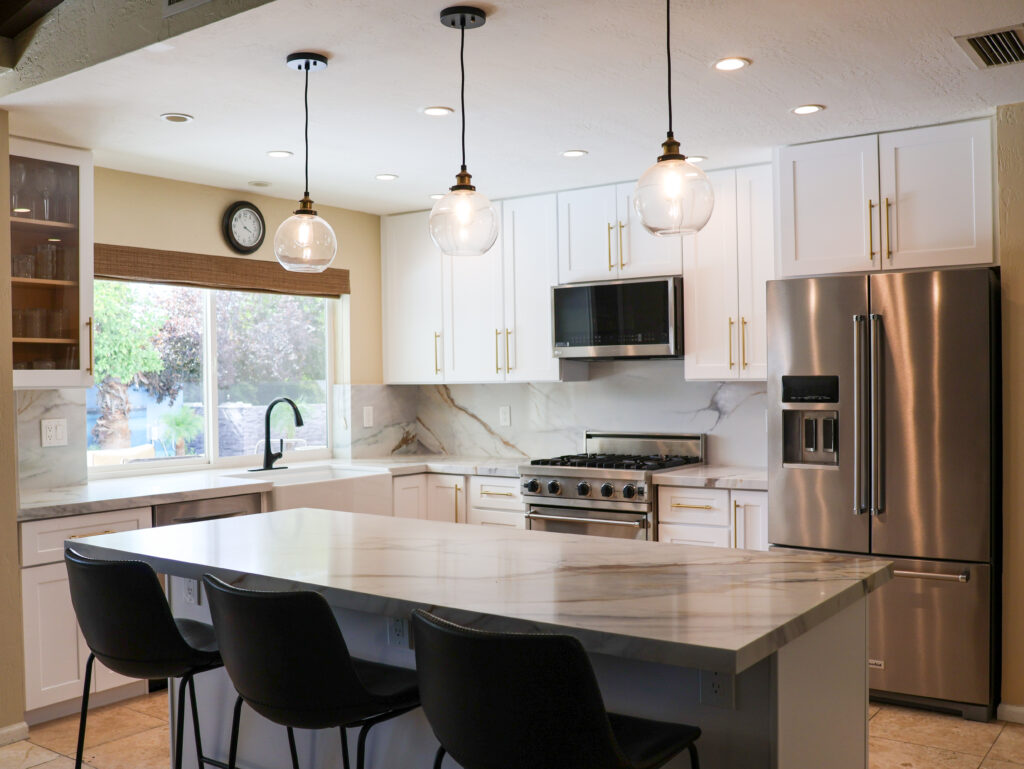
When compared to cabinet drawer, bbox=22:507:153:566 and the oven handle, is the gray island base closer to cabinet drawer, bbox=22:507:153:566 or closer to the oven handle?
cabinet drawer, bbox=22:507:153:566

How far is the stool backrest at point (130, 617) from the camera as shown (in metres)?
2.39

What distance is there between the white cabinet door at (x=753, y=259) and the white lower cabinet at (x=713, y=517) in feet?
1.95

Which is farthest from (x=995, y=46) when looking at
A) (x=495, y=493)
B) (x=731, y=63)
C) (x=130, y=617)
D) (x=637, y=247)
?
(x=495, y=493)

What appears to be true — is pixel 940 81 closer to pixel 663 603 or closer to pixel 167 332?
pixel 663 603

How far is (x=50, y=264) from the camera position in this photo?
12.5 ft

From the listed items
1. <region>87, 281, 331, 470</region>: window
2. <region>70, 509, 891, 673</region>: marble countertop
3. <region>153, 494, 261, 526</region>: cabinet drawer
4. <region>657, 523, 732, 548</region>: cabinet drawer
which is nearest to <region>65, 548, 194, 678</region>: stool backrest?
<region>70, 509, 891, 673</region>: marble countertop

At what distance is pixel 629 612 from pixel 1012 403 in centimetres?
244

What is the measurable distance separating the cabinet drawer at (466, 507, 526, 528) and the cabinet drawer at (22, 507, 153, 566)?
1.79 metres

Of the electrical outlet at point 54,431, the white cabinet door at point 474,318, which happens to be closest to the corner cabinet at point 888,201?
the white cabinet door at point 474,318

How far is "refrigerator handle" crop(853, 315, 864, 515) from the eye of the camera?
371 centimetres

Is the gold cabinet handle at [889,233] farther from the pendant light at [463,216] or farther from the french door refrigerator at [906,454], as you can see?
the pendant light at [463,216]

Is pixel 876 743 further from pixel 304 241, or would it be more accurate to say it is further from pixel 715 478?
pixel 304 241

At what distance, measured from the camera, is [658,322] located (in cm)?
463

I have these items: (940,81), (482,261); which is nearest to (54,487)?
(482,261)
